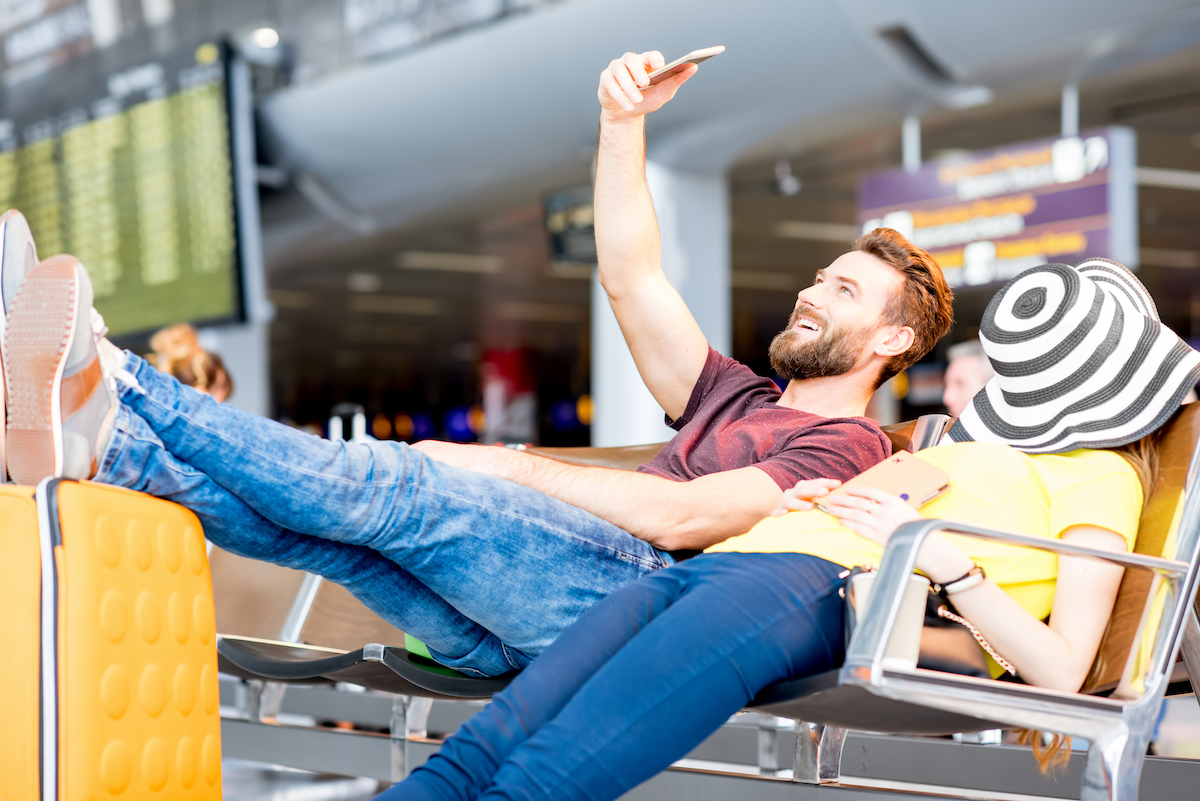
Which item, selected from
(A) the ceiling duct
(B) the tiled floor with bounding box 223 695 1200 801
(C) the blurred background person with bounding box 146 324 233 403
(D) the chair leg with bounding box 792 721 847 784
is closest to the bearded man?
(D) the chair leg with bounding box 792 721 847 784

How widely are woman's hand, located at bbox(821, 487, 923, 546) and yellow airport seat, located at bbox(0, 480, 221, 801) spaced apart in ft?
2.73

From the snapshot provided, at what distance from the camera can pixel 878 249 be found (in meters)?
2.18

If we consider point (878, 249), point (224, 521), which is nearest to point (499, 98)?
point (878, 249)

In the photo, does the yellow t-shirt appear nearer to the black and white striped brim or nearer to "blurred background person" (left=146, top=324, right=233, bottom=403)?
the black and white striped brim

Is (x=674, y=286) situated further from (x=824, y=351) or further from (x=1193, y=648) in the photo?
(x=1193, y=648)

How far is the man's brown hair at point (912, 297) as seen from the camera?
7.04 ft

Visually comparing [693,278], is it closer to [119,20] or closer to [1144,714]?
[119,20]

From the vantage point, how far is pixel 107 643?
1507 mm

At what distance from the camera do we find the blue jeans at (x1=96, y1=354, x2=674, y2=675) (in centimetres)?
148

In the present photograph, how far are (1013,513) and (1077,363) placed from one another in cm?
25

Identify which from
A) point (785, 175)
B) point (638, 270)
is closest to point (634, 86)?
point (638, 270)

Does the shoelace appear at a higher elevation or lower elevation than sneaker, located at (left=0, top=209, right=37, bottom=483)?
lower

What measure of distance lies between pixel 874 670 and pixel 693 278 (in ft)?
15.0

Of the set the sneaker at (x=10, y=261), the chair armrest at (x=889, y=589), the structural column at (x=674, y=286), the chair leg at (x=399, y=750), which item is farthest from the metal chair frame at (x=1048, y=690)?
the structural column at (x=674, y=286)
